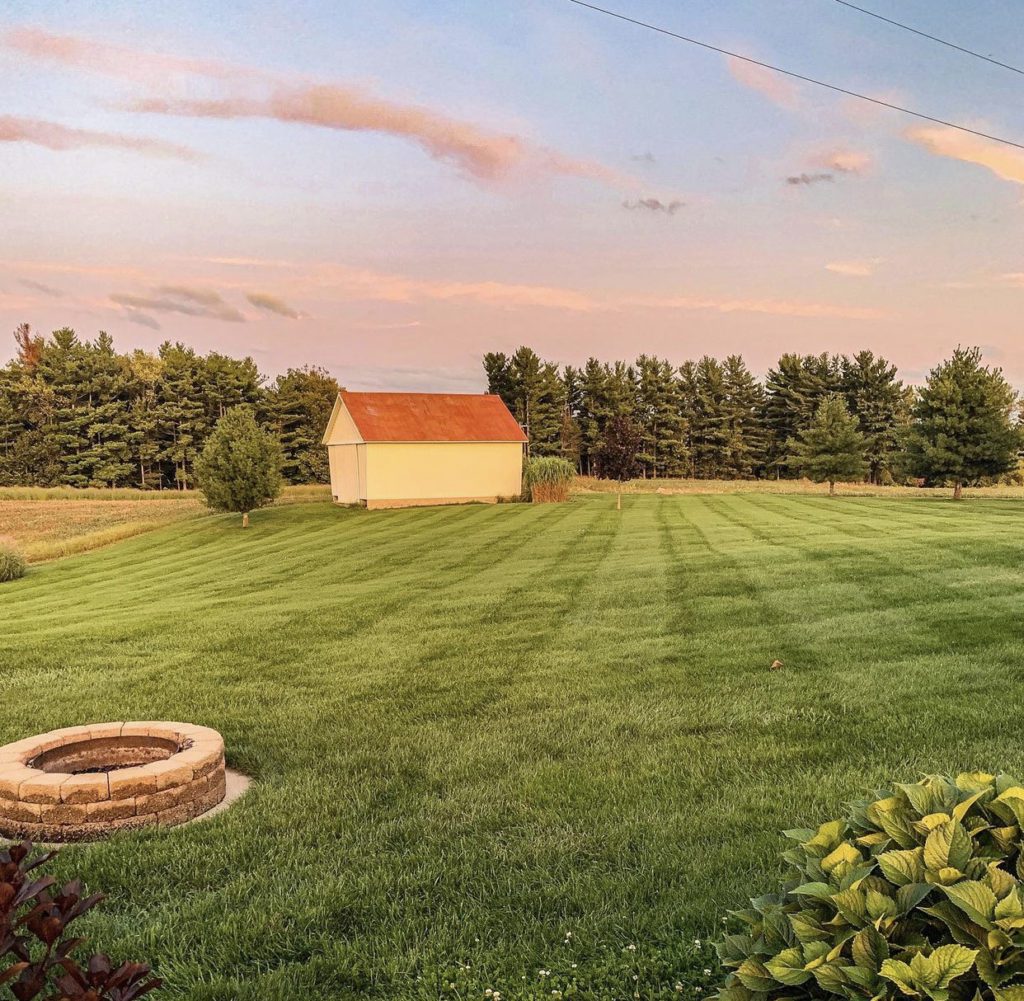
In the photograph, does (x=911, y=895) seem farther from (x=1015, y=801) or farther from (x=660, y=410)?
(x=660, y=410)

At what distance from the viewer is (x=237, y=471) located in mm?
25312

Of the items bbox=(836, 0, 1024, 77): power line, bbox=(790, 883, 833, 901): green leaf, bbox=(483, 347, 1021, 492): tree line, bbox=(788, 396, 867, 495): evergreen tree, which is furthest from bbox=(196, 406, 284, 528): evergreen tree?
bbox=(483, 347, 1021, 492): tree line

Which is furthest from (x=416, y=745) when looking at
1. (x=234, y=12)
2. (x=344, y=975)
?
(x=234, y=12)

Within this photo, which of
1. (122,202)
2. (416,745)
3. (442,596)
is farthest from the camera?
(122,202)

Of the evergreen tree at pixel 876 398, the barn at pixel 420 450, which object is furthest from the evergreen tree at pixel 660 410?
the barn at pixel 420 450

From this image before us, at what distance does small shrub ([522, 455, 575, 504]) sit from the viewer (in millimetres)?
32706

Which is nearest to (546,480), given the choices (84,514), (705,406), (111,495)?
(84,514)

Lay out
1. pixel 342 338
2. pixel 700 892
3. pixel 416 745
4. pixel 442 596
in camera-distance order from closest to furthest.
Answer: pixel 700 892 → pixel 416 745 → pixel 442 596 → pixel 342 338

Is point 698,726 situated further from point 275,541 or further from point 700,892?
point 275,541

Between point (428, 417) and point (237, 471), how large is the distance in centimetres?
969

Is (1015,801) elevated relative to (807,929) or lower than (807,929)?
elevated

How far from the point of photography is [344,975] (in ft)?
9.43

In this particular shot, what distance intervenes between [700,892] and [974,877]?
1854mm

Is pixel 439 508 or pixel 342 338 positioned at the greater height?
pixel 342 338
